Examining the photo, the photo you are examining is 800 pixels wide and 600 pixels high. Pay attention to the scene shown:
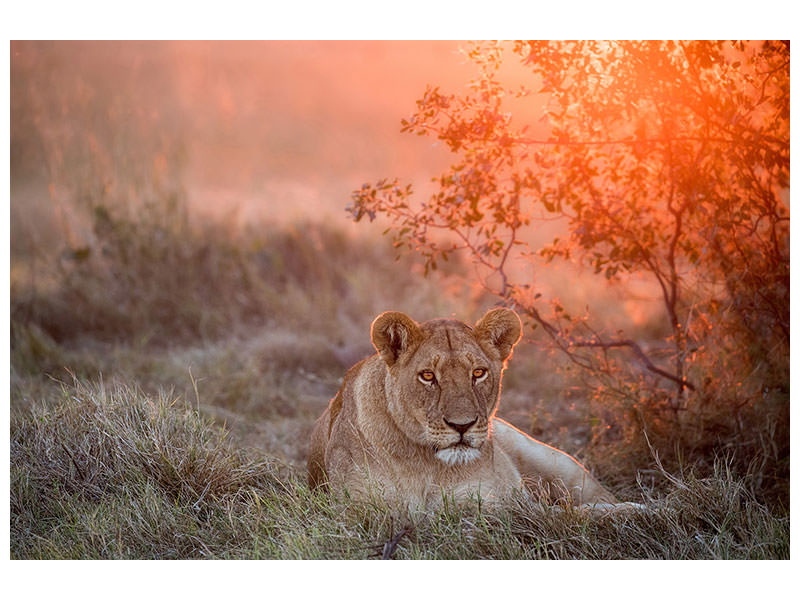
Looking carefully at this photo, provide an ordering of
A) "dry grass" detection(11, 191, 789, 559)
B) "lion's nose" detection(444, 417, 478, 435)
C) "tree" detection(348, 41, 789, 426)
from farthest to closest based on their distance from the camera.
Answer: "tree" detection(348, 41, 789, 426), "dry grass" detection(11, 191, 789, 559), "lion's nose" detection(444, 417, 478, 435)

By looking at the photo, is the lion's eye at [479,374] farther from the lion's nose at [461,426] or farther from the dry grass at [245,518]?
the dry grass at [245,518]

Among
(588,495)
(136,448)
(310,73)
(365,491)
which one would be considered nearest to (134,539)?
(136,448)

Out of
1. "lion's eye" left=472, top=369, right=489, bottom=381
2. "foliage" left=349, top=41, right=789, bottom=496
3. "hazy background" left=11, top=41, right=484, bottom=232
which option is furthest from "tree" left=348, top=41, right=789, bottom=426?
"hazy background" left=11, top=41, right=484, bottom=232

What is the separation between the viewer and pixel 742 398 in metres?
5.87

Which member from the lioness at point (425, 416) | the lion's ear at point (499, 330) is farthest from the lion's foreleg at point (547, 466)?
the lion's ear at point (499, 330)

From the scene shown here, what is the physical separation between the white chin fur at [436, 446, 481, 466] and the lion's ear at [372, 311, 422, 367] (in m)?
0.52

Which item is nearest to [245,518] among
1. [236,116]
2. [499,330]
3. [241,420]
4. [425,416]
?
[425,416]

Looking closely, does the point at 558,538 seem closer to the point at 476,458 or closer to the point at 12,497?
the point at 476,458

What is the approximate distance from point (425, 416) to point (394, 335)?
430 millimetres

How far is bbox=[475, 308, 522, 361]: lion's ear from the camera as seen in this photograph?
437 cm

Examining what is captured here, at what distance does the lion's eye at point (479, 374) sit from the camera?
4230mm

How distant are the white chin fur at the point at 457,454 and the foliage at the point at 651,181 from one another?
1453 millimetres

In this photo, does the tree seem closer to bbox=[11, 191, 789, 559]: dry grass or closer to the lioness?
bbox=[11, 191, 789, 559]: dry grass

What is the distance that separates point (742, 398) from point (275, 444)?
10.9ft
